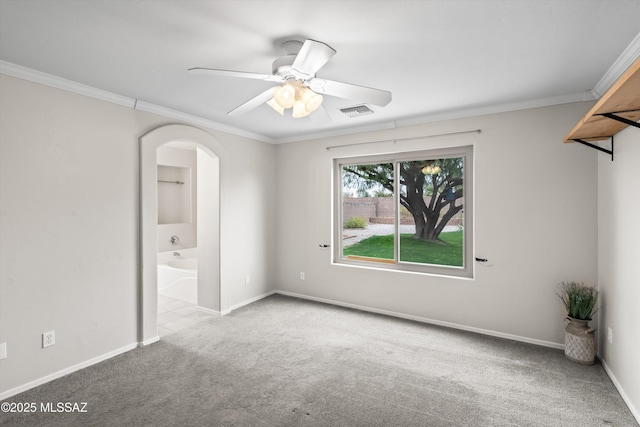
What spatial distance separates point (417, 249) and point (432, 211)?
0.51 m

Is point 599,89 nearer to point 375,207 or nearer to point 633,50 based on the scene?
point 633,50

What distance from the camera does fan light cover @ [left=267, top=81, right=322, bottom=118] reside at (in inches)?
77.4

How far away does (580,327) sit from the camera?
107 inches

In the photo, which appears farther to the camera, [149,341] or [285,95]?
[149,341]

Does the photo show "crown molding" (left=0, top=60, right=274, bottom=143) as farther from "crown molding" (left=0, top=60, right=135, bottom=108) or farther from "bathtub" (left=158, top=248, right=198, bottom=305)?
"bathtub" (left=158, top=248, right=198, bottom=305)

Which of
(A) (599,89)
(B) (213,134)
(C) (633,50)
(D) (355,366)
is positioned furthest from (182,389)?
(A) (599,89)

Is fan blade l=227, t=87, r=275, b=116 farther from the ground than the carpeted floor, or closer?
farther from the ground

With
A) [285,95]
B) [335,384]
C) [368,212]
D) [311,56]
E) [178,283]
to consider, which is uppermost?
[311,56]

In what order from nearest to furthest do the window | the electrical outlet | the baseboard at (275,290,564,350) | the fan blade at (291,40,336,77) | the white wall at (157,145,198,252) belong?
the fan blade at (291,40,336,77) < the electrical outlet < the baseboard at (275,290,564,350) < the window < the white wall at (157,145,198,252)

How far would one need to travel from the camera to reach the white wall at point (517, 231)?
9.75ft

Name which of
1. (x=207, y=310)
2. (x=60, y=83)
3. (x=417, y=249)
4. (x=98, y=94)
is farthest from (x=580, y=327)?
(x=60, y=83)

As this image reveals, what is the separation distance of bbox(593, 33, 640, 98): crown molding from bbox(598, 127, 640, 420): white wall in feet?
1.44

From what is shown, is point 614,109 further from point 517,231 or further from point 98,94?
point 98,94

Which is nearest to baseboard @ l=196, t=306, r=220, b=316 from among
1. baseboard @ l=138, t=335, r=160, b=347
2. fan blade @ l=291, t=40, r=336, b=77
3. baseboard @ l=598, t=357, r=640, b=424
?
baseboard @ l=138, t=335, r=160, b=347
